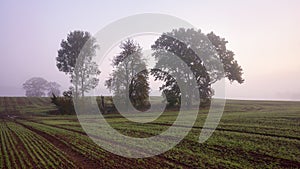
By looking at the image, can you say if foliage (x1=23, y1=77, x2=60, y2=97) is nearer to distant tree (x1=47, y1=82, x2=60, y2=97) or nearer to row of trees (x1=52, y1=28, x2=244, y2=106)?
distant tree (x1=47, y1=82, x2=60, y2=97)

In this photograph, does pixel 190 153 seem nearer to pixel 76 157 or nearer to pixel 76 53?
pixel 76 157

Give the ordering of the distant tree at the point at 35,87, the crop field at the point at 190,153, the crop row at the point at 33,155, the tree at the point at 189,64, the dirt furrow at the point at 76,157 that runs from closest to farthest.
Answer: the crop field at the point at 190,153 < the dirt furrow at the point at 76,157 < the crop row at the point at 33,155 < the tree at the point at 189,64 < the distant tree at the point at 35,87

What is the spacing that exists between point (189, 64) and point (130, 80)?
13919 mm

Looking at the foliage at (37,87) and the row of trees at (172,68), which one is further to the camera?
the foliage at (37,87)

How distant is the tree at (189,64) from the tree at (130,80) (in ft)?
11.5

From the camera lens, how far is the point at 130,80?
66.9m

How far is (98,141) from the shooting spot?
26.4m

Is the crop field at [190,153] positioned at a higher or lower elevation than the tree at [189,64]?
lower

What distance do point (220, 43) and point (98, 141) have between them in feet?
159

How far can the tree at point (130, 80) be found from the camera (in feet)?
213

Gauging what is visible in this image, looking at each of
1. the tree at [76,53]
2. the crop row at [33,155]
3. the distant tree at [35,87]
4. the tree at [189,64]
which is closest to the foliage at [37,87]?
the distant tree at [35,87]

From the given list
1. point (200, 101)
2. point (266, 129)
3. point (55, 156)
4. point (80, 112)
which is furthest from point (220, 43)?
point (55, 156)

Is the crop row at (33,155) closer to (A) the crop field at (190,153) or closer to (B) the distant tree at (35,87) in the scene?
(A) the crop field at (190,153)

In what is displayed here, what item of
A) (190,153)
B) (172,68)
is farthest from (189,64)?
(190,153)
